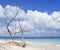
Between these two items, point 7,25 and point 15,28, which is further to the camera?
point 15,28

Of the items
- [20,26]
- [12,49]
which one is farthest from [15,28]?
[12,49]

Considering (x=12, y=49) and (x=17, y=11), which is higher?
(x=17, y=11)

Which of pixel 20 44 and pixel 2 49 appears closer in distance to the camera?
pixel 2 49

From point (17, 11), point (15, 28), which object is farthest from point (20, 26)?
point (17, 11)

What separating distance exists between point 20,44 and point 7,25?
182cm

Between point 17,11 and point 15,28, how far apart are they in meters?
2.51

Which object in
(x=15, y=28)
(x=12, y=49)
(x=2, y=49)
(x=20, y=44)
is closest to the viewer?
(x=2, y=49)

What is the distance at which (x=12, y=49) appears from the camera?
1456 centimetres

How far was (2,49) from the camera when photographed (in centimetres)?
1366

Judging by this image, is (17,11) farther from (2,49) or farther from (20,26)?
(2,49)

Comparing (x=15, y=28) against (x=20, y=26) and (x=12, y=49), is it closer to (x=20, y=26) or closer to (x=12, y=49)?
(x=20, y=26)

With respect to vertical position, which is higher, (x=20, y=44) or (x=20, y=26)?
(x=20, y=26)

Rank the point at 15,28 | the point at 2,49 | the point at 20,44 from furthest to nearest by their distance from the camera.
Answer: the point at 15,28 < the point at 20,44 < the point at 2,49

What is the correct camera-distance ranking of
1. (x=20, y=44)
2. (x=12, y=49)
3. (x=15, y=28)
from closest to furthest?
(x=12, y=49) < (x=20, y=44) < (x=15, y=28)
